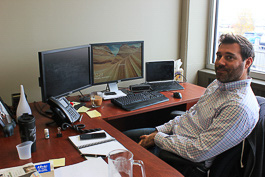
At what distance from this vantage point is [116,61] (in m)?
2.35

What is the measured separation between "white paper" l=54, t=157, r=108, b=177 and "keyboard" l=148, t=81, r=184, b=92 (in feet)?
4.58

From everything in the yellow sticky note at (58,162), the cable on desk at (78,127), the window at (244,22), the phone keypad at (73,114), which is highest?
the window at (244,22)

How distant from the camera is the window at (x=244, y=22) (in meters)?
2.72

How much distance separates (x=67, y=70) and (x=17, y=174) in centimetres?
90

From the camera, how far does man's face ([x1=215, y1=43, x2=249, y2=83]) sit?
5.36ft

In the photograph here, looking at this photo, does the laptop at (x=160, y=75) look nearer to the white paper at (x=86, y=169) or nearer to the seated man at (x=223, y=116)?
the seated man at (x=223, y=116)

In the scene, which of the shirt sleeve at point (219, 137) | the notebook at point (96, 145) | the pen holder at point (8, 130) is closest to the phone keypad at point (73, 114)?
the notebook at point (96, 145)

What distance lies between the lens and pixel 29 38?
229cm

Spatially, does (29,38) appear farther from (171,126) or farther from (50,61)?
(171,126)

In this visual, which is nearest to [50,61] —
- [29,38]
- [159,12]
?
[29,38]

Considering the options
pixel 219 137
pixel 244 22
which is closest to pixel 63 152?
pixel 219 137

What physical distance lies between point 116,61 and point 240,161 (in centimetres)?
134

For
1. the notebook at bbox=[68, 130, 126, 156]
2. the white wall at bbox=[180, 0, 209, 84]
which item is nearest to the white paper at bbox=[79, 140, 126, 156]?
the notebook at bbox=[68, 130, 126, 156]

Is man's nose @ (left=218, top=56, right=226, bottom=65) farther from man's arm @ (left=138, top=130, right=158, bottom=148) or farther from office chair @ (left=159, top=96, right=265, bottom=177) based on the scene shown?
man's arm @ (left=138, top=130, right=158, bottom=148)
